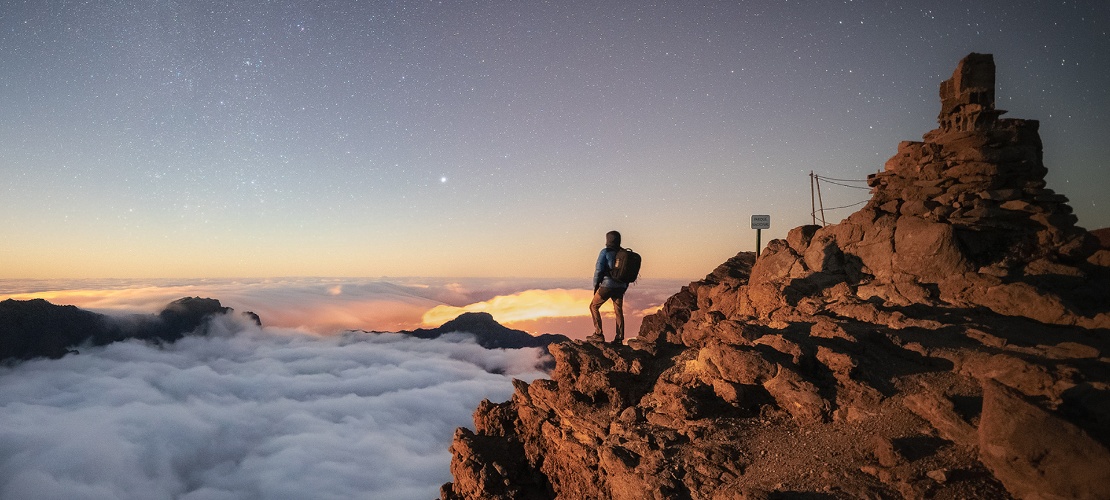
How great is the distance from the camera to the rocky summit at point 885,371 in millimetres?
6523

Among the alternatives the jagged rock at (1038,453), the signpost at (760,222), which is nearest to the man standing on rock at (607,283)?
the signpost at (760,222)

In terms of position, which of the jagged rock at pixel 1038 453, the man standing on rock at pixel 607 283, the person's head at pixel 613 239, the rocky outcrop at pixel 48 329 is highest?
the person's head at pixel 613 239

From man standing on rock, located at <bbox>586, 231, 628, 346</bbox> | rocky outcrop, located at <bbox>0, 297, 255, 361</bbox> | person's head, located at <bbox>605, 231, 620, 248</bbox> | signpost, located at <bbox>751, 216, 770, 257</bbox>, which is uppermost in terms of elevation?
signpost, located at <bbox>751, 216, 770, 257</bbox>

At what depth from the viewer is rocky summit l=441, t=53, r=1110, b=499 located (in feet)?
21.4

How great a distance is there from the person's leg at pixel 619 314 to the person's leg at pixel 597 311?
1.45 ft

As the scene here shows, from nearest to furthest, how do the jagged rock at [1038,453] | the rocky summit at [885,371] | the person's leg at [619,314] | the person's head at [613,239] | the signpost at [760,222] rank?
the jagged rock at [1038,453], the rocky summit at [885,371], the person's head at [613,239], the person's leg at [619,314], the signpost at [760,222]

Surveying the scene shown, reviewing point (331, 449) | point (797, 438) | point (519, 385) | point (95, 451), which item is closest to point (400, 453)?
point (331, 449)

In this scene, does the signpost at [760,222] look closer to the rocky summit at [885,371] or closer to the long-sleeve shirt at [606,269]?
the rocky summit at [885,371]

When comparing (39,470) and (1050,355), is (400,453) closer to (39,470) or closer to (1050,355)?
(39,470)

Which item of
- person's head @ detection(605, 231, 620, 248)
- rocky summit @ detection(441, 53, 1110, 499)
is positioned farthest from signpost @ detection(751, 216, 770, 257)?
person's head @ detection(605, 231, 620, 248)

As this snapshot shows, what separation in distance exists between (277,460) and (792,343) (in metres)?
159

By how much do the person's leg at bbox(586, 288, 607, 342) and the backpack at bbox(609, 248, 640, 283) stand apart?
2.64 ft

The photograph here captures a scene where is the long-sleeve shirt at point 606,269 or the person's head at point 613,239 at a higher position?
the person's head at point 613,239

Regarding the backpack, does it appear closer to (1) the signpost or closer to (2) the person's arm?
(2) the person's arm
